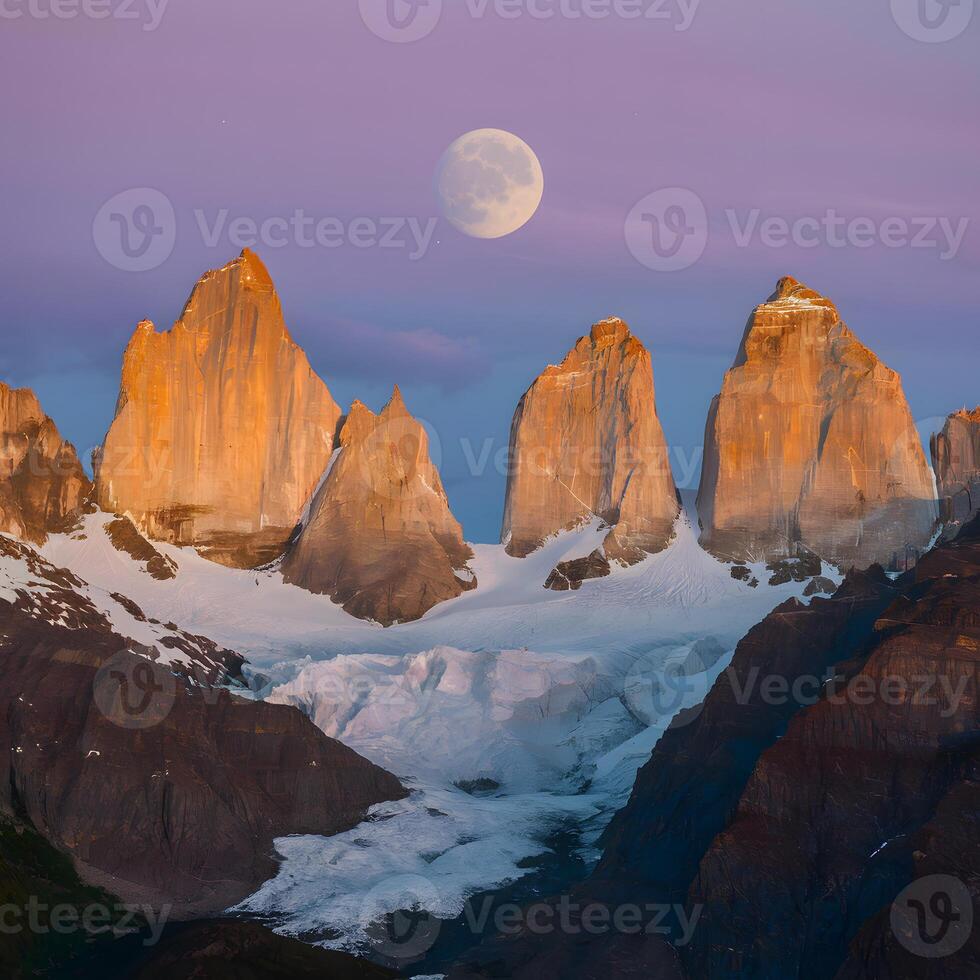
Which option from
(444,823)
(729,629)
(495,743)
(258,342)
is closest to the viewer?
(444,823)

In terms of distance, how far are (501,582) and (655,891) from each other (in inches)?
3216

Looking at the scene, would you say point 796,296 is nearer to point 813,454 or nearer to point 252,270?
point 813,454

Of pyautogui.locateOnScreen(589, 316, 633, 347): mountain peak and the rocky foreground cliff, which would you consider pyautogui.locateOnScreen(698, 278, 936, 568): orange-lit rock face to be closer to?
pyautogui.locateOnScreen(589, 316, 633, 347): mountain peak

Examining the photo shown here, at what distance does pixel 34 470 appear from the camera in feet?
501

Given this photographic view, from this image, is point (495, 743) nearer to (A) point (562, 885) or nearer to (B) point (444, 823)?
(B) point (444, 823)

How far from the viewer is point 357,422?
16775 cm

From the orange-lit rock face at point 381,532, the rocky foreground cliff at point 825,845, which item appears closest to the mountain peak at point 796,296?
the orange-lit rock face at point 381,532

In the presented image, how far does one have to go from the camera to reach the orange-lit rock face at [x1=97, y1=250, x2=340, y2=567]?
535 ft

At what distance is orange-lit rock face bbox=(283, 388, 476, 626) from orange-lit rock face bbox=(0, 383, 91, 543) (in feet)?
71.8

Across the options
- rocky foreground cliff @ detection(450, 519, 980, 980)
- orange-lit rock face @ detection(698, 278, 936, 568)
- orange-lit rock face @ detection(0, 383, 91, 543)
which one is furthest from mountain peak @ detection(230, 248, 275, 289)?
rocky foreground cliff @ detection(450, 519, 980, 980)

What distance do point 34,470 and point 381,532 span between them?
1288 inches

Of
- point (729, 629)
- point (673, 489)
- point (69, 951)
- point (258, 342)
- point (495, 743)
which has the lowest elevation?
point (69, 951)

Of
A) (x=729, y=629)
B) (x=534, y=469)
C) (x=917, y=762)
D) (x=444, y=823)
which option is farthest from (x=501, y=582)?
(x=917, y=762)

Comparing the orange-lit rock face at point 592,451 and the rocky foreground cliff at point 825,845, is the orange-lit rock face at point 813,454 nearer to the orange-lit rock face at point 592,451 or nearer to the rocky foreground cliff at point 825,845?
the orange-lit rock face at point 592,451
